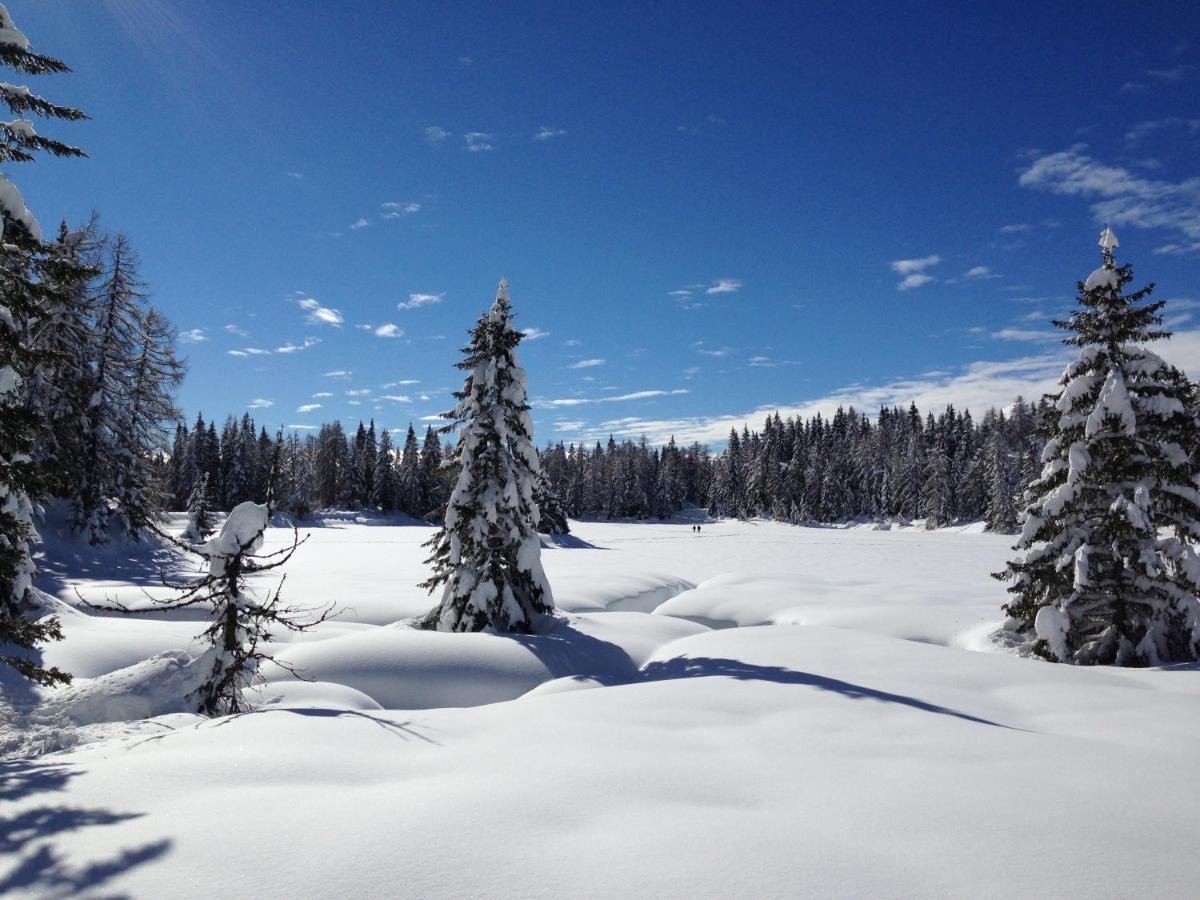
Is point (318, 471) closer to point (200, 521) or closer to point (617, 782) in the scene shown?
point (200, 521)

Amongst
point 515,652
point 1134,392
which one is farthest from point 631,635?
point 1134,392

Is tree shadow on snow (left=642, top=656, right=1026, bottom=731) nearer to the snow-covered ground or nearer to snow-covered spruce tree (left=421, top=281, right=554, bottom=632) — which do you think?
the snow-covered ground

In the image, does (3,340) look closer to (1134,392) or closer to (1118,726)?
(1118,726)

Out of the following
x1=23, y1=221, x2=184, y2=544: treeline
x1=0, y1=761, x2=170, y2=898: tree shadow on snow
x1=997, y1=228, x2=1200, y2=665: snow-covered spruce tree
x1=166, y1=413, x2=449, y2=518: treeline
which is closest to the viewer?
x1=0, y1=761, x2=170, y2=898: tree shadow on snow

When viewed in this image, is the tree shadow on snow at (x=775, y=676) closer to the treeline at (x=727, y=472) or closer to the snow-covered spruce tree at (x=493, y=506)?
the snow-covered spruce tree at (x=493, y=506)

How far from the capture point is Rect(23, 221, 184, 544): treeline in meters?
25.7

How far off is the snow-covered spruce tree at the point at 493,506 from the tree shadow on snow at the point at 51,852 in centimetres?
1155

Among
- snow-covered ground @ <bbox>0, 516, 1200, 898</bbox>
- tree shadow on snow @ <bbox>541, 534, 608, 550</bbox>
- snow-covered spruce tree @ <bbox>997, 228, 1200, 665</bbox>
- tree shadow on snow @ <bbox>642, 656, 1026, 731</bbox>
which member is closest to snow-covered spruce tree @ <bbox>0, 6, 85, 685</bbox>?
snow-covered ground @ <bbox>0, 516, 1200, 898</bbox>

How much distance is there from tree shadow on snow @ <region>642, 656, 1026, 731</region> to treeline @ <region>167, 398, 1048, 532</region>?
41.6 metres

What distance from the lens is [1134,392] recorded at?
1361 centimetres

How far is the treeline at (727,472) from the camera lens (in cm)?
8406

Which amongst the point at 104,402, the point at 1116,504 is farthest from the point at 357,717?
the point at 104,402

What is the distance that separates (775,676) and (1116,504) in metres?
8.78

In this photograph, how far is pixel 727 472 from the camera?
121 m
